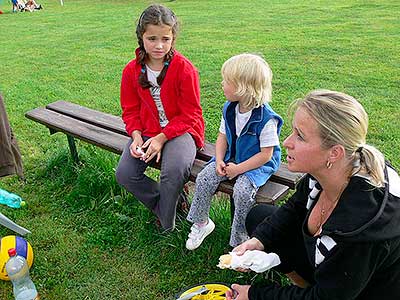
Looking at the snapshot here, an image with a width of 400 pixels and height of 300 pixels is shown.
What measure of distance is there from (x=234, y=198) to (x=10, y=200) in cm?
192

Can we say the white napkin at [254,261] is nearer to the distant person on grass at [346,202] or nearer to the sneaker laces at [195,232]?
the distant person on grass at [346,202]

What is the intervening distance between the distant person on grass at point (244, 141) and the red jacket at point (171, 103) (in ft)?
1.10

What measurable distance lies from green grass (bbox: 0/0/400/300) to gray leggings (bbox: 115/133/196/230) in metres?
0.20

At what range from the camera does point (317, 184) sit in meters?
1.99

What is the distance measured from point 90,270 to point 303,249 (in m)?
1.39

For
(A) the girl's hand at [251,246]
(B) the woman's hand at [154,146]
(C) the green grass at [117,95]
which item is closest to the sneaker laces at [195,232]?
(C) the green grass at [117,95]

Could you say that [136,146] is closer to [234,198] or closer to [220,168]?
[220,168]

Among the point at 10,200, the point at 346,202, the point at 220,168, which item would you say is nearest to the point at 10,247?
the point at 10,200

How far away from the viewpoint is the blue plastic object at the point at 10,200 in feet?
11.4

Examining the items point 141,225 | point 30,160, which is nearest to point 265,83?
point 141,225

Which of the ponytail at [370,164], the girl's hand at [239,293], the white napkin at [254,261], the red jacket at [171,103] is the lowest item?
the girl's hand at [239,293]

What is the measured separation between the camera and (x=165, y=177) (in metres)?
2.76

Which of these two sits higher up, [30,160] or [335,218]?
[335,218]

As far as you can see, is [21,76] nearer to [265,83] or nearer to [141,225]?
[141,225]
